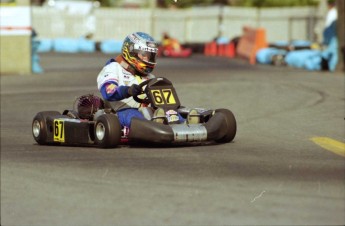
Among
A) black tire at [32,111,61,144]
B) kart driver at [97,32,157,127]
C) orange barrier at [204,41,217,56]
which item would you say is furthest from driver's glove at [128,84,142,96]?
orange barrier at [204,41,217,56]

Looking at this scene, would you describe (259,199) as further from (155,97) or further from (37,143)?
(37,143)

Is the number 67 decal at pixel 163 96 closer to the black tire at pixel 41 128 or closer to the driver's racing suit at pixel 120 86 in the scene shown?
the driver's racing suit at pixel 120 86

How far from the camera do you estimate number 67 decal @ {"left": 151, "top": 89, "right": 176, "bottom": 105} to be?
10133mm

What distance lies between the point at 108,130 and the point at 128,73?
798 mm

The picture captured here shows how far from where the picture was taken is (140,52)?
34.1ft

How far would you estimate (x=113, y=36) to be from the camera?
158 ft

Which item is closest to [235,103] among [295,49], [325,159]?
[325,159]

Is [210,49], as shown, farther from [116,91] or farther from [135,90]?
[135,90]

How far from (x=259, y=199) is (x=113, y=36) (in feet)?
135

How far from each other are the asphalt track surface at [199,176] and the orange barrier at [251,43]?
14.9 metres

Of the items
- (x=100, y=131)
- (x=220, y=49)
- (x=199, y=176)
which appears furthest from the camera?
(x=220, y=49)

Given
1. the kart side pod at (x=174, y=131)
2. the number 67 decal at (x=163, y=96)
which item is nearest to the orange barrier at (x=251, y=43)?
the kart side pod at (x=174, y=131)

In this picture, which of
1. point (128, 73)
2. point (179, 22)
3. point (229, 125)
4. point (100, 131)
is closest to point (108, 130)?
point (100, 131)

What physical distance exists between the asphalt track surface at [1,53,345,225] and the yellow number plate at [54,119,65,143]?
0.35 feet
